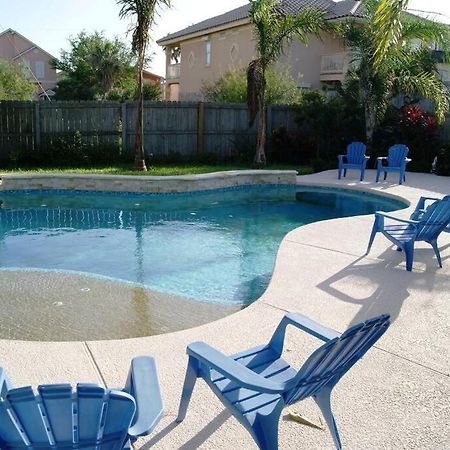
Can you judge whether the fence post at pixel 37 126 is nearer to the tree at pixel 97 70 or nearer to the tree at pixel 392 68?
the tree at pixel 392 68

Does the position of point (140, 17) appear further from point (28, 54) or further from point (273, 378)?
point (28, 54)

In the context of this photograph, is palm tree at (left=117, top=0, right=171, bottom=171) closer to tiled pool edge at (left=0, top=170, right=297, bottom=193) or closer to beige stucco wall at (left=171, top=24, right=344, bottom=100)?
tiled pool edge at (left=0, top=170, right=297, bottom=193)

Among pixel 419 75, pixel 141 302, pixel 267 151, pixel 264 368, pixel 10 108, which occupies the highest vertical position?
pixel 419 75

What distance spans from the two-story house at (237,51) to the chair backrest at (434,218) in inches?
601

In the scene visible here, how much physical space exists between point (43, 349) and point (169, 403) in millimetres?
1188

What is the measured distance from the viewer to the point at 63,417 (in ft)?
6.25

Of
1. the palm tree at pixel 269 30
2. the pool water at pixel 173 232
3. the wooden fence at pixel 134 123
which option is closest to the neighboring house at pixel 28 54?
the wooden fence at pixel 134 123

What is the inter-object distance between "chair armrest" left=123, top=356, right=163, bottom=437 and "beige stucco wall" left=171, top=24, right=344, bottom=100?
63.7ft

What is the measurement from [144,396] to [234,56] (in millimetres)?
26221

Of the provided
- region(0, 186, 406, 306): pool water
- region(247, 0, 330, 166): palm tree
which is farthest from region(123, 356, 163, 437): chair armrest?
region(247, 0, 330, 166): palm tree

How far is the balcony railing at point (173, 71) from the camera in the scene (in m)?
33.4

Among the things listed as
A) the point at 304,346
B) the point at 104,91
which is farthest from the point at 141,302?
the point at 104,91

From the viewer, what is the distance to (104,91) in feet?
115

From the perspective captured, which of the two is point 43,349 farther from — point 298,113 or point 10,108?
point 298,113
